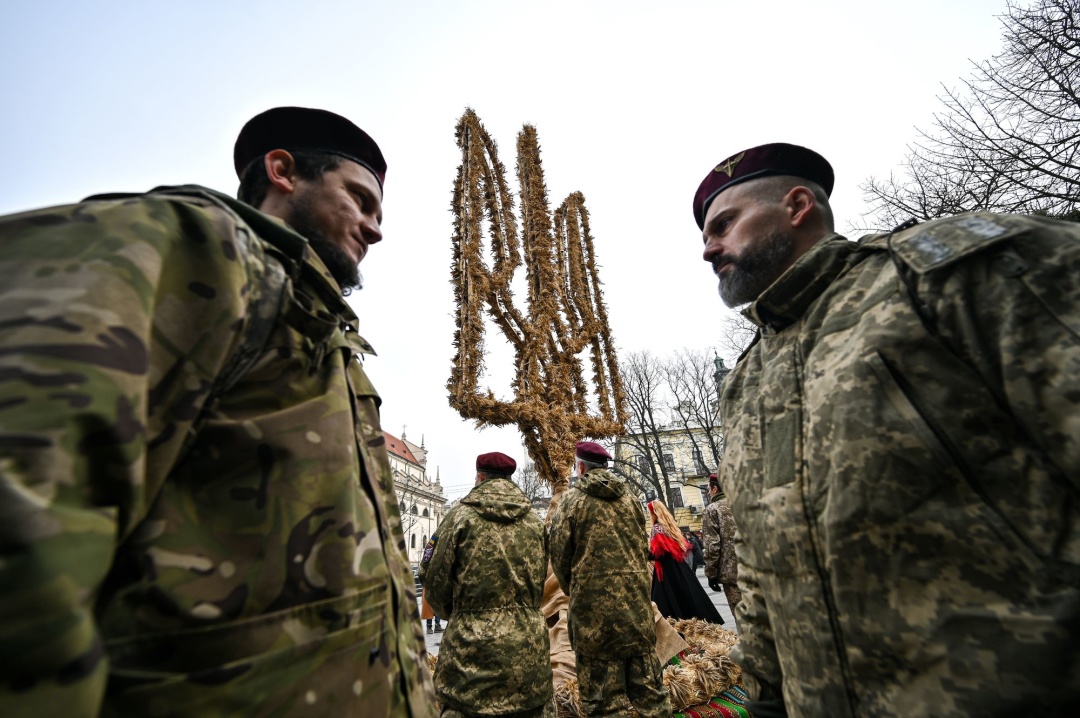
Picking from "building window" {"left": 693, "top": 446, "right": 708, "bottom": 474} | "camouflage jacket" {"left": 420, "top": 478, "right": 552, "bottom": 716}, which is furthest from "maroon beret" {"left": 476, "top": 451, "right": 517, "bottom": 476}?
"building window" {"left": 693, "top": 446, "right": 708, "bottom": 474}

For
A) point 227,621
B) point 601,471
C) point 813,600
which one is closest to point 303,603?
point 227,621

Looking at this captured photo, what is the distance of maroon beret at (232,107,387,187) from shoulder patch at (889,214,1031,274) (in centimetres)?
176

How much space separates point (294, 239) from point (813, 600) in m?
1.65

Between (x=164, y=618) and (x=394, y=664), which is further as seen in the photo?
(x=394, y=664)

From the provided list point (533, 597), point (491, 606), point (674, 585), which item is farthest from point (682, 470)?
point (491, 606)

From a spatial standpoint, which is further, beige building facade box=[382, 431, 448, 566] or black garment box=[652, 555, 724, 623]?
beige building facade box=[382, 431, 448, 566]

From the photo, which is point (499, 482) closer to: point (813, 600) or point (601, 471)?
point (601, 471)

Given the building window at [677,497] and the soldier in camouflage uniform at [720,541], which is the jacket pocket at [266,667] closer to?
the soldier in camouflage uniform at [720,541]

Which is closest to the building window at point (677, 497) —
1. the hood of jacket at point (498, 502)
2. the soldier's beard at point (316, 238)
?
the hood of jacket at point (498, 502)

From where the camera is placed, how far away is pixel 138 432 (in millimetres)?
647

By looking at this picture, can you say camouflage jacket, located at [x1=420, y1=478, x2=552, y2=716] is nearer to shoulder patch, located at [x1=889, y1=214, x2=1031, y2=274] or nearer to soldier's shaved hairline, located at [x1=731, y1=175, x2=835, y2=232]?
soldier's shaved hairline, located at [x1=731, y1=175, x2=835, y2=232]

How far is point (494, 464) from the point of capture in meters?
4.76

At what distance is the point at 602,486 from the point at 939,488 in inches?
143

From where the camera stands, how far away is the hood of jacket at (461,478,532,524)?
4094mm
